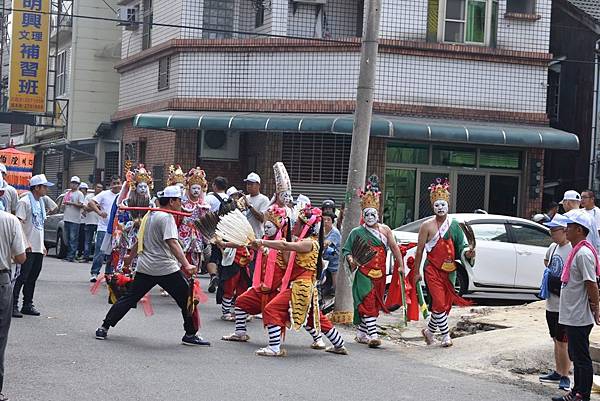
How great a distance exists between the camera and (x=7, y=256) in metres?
8.16

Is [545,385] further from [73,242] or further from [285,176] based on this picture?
[73,242]

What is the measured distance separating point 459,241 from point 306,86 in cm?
1244

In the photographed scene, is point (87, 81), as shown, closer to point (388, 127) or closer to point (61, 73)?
point (61, 73)

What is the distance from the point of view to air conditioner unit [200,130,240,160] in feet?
85.8

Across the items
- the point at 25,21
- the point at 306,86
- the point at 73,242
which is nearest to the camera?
→ the point at 73,242

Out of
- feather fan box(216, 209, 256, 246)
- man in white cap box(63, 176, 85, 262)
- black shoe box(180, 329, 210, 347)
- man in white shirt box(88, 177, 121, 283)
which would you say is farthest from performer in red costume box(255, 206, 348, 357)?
man in white cap box(63, 176, 85, 262)

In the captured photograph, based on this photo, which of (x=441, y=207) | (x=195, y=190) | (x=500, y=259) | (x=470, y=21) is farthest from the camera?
(x=470, y=21)

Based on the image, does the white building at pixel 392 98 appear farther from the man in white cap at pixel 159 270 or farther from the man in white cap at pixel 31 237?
the man in white cap at pixel 159 270

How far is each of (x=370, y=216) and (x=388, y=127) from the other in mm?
10673

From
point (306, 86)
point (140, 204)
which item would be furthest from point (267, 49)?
point (140, 204)

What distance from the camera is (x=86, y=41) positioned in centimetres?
3672

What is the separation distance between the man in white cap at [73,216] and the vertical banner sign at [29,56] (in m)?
10.8

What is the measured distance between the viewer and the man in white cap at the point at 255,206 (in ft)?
48.8

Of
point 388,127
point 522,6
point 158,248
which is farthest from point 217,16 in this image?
point 158,248
